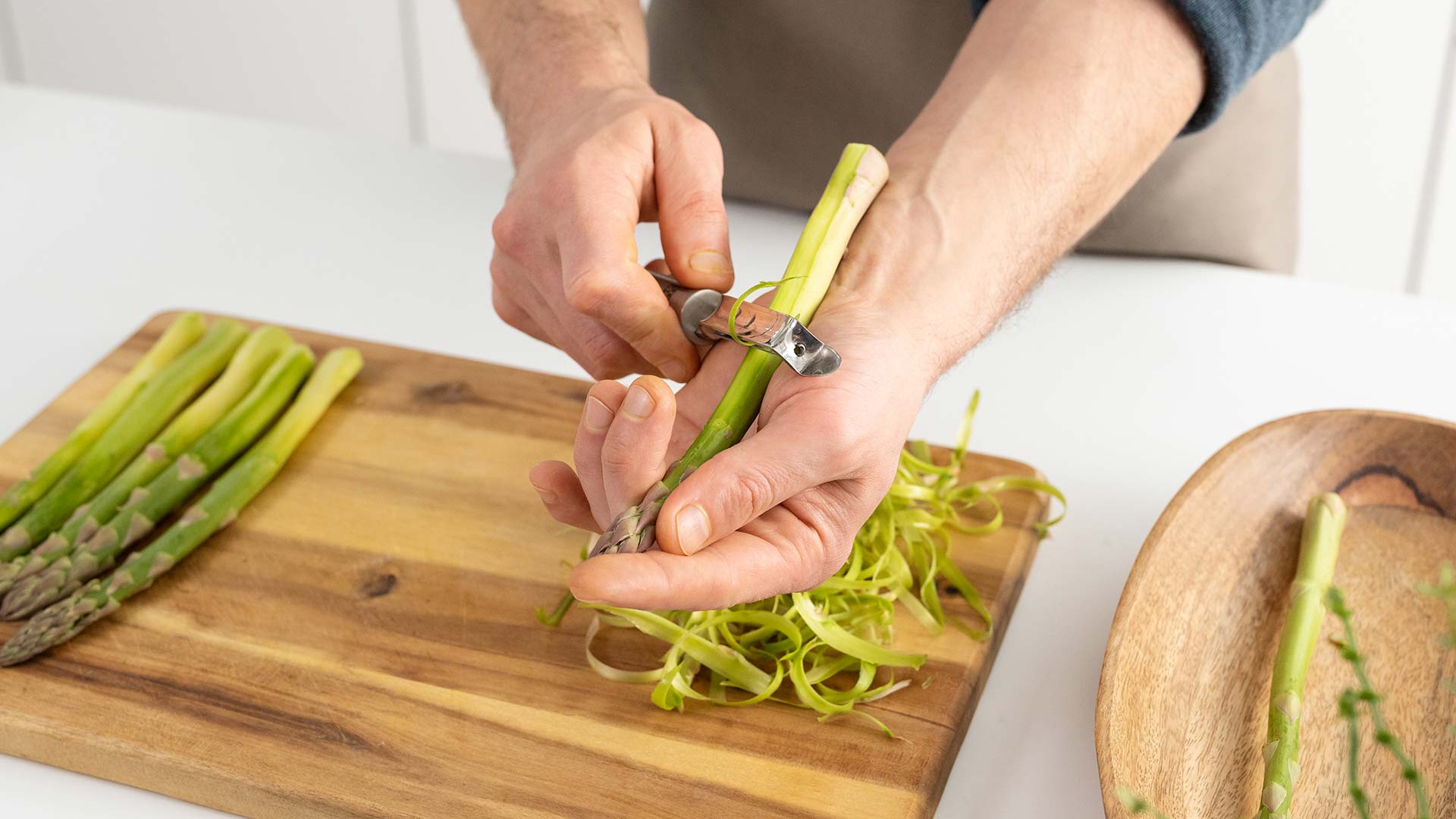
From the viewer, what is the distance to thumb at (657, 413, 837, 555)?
0.99 meters

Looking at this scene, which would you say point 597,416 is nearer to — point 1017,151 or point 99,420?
point 1017,151

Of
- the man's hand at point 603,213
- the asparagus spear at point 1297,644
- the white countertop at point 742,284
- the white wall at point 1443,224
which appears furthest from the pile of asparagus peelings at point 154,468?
the white wall at point 1443,224

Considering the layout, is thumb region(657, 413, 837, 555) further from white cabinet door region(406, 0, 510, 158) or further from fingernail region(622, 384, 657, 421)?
white cabinet door region(406, 0, 510, 158)

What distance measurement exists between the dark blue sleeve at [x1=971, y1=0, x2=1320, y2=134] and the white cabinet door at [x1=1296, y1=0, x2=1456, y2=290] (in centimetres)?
189

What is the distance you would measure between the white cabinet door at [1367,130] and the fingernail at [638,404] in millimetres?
2751

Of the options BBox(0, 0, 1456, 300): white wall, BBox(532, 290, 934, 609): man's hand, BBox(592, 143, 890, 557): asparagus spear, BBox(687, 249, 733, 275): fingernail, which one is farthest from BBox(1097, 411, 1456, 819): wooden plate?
BBox(0, 0, 1456, 300): white wall

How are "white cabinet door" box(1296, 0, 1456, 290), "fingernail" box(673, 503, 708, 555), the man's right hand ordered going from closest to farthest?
"fingernail" box(673, 503, 708, 555) < the man's right hand < "white cabinet door" box(1296, 0, 1456, 290)

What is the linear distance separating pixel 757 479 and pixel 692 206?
13.9 inches

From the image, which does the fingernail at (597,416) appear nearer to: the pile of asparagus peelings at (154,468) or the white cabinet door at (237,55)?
the pile of asparagus peelings at (154,468)

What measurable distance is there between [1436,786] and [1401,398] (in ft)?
2.11

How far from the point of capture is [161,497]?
1.44 m

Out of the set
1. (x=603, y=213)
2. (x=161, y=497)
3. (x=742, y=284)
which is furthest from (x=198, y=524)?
(x=742, y=284)

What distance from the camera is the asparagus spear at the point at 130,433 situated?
1.41 meters

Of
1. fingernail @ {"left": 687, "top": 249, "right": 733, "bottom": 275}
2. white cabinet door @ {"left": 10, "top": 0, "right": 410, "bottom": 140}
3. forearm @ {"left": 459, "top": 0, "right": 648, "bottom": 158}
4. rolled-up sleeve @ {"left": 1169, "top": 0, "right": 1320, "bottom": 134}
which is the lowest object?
white cabinet door @ {"left": 10, "top": 0, "right": 410, "bottom": 140}
